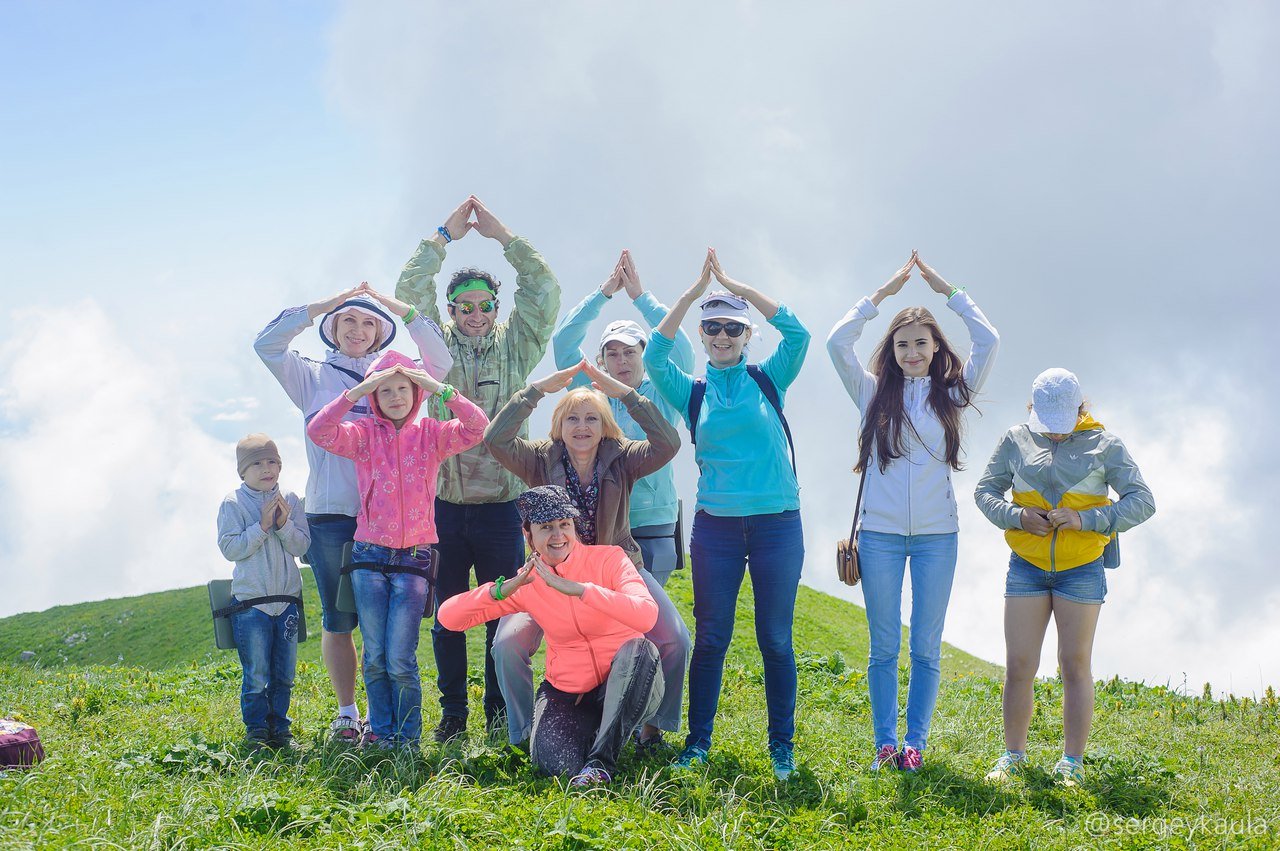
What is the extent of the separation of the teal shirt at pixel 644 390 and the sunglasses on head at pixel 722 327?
2.06ft

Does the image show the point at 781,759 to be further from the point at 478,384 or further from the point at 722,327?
the point at 478,384

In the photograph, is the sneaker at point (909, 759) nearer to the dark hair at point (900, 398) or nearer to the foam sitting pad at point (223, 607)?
the dark hair at point (900, 398)

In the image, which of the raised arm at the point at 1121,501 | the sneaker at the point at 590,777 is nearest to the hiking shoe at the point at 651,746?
the sneaker at the point at 590,777

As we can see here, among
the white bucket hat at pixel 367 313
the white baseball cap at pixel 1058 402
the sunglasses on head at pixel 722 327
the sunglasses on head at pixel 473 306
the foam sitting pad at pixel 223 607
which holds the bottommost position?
the foam sitting pad at pixel 223 607

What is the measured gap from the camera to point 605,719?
6.87 meters

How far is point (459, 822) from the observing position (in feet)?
19.4

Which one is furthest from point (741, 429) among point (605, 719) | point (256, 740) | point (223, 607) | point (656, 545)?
point (256, 740)

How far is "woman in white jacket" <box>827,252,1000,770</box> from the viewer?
7.41 m

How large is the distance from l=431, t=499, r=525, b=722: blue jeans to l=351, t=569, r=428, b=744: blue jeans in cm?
67

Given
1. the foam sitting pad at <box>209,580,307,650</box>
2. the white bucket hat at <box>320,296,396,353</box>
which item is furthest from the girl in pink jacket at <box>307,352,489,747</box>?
the foam sitting pad at <box>209,580,307,650</box>

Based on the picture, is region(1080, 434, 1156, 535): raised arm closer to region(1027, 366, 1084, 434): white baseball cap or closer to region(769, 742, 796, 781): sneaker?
region(1027, 366, 1084, 434): white baseball cap

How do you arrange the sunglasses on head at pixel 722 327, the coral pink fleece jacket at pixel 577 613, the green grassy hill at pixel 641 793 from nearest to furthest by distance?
1. the green grassy hill at pixel 641 793
2. the coral pink fleece jacket at pixel 577 613
3. the sunglasses on head at pixel 722 327

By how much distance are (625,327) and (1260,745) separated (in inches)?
315

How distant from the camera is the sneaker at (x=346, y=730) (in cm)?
774
